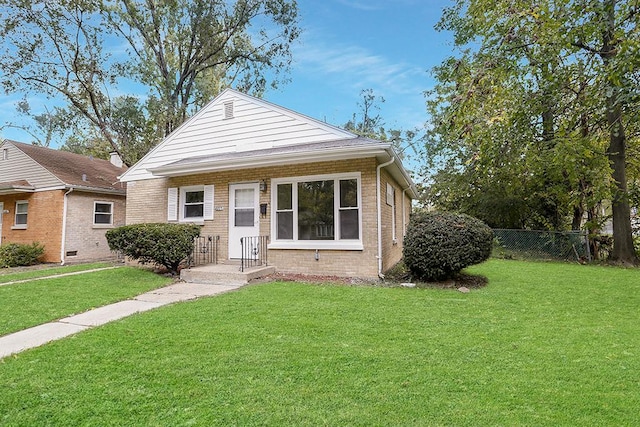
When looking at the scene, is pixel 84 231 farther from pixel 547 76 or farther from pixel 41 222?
pixel 547 76

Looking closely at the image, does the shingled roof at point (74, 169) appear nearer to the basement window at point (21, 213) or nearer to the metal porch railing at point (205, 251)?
the basement window at point (21, 213)

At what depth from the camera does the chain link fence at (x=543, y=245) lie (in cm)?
1324

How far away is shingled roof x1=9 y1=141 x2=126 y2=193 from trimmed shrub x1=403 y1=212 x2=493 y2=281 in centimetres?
1380

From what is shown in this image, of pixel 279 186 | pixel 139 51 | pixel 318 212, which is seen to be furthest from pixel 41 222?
pixel 318 212

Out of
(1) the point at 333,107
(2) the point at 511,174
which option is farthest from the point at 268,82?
(2) the point at 511,174

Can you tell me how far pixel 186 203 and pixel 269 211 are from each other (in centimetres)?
322

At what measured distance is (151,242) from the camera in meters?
8.37

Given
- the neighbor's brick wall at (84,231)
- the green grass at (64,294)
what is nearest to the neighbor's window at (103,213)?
the neighbor's brick wall at (84,231)

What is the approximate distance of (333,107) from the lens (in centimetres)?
2845

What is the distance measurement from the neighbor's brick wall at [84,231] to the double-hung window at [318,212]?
10.1 metres

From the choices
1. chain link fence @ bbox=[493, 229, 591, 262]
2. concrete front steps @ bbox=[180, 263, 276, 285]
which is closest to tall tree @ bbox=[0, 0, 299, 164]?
concrete front steps @ bbox=[180, 263, 276, 285]

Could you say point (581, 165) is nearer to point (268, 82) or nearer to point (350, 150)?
point (350, 150)

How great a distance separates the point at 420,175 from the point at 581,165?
12.7m

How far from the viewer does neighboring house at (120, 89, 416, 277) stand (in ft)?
27.7
